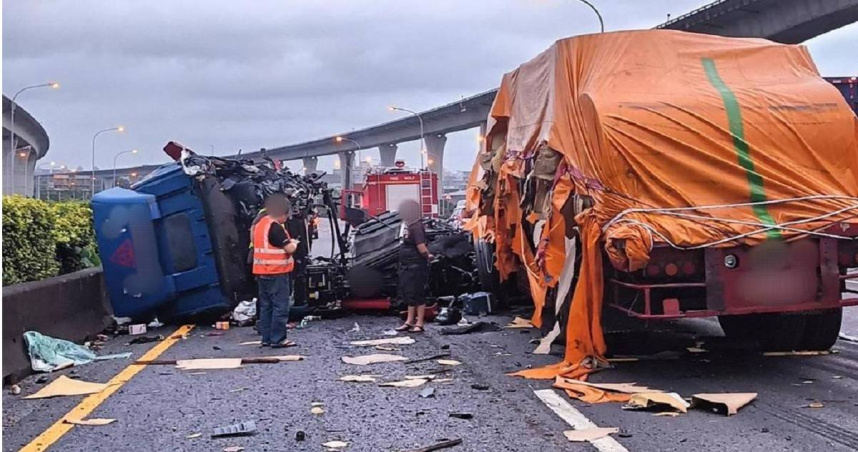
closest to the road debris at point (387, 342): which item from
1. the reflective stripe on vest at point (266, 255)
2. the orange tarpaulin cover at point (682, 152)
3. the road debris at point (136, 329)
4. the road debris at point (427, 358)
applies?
the road debris at point (427, 358)

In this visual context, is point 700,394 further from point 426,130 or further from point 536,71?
point 426,130

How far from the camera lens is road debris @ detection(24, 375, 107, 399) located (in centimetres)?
677

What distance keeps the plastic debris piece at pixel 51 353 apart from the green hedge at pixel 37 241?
0.77 m

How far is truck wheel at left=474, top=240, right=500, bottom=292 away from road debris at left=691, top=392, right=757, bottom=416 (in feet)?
16.8

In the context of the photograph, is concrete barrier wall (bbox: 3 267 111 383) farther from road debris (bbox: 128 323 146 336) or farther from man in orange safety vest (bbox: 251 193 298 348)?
man in orange safety vest (bbox: 251 193 298 348)

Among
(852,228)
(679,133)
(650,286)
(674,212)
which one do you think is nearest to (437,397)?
(650,286)

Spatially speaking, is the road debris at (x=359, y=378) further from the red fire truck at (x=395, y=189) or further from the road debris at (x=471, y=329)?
the red fire truck at (x=395, y=189)

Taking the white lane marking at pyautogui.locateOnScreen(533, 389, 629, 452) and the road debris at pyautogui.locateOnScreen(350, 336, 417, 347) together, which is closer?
the white lane marking at pyautogui.locateOnScreen(533, 389, 629, 452)

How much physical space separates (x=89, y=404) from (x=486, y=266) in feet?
19.5

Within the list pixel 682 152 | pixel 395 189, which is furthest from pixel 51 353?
pixel 395 189

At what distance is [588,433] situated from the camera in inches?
208

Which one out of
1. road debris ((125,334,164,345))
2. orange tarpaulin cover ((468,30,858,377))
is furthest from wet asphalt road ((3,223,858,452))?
orange tarpaulin cover ((468,30,858,377))

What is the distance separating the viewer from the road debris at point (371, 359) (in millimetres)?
8094

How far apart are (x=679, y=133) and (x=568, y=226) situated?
1153mm
